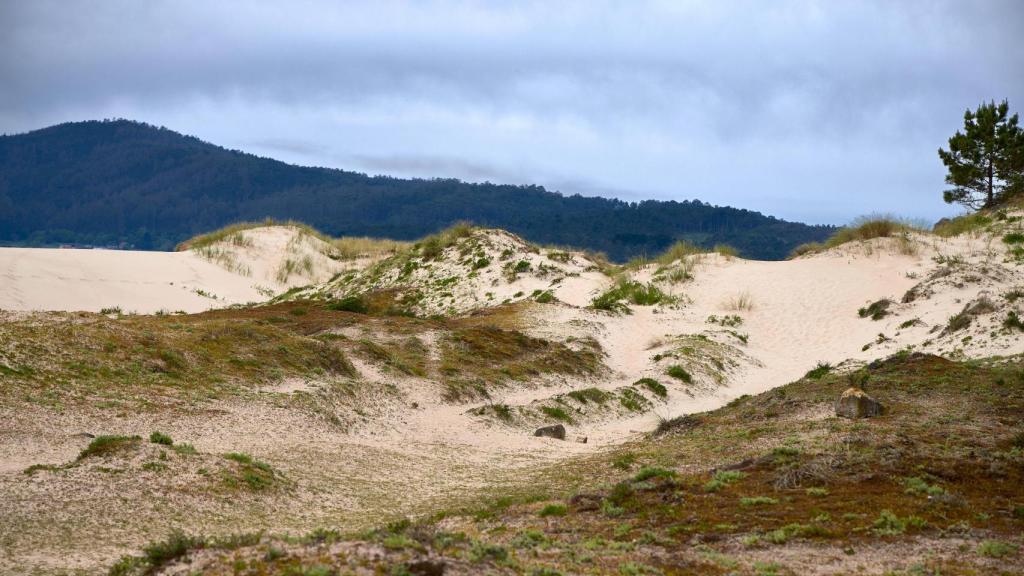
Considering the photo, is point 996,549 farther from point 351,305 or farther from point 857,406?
point 351,305

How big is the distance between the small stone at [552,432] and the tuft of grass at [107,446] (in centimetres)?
863

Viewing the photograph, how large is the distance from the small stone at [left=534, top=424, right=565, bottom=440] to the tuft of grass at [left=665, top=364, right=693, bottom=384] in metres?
7.16

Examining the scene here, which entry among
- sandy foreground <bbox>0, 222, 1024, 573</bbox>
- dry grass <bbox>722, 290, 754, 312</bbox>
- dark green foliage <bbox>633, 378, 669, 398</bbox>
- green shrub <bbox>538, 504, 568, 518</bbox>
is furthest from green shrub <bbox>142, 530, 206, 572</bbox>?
dry grass <bbox>722, 290, 754, 312</bbox>

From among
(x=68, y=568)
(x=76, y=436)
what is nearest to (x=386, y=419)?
(x=76, y=436)

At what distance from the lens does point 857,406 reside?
14.9m

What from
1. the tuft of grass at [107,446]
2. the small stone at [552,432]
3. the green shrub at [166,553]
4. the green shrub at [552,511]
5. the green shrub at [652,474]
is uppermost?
the green shrub at [166,553]

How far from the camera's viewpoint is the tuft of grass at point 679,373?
24.2m

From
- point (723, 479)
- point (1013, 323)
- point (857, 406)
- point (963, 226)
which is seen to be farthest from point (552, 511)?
point (963, 226)

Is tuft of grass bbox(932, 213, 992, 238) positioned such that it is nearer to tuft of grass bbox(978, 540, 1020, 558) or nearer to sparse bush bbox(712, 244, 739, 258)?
sparse bush bbox(712, 244, 739, 258)

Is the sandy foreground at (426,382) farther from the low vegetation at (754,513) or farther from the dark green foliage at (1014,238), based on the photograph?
the low vegetation at (754,513)

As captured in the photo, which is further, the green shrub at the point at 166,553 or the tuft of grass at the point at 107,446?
the tuft of grass at the point at 107,446

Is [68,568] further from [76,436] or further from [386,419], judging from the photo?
[386,419]

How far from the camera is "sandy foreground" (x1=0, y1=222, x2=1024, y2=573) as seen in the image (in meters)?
10.1

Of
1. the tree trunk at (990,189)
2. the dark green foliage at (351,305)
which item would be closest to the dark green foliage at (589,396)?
the dark green foliage at (351,305)
